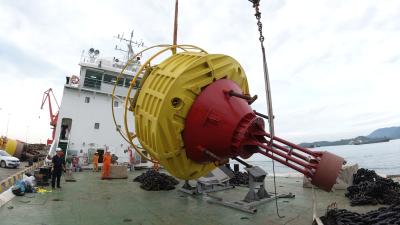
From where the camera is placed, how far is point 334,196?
7297mm

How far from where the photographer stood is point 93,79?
15.8 metres

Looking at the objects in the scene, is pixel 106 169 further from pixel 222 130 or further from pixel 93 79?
pixel 222 130

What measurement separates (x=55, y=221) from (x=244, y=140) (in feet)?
12.5

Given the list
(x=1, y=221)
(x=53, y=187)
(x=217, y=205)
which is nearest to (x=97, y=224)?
(x=1, y=221)

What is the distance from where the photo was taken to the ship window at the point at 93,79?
15.6m

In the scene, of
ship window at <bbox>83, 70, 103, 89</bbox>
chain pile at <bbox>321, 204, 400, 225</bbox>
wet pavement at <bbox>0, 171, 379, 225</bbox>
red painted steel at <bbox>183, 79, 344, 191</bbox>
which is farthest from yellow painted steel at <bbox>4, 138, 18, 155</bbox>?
chain pile at <bbox>321, 204, 400, 225</bbox>

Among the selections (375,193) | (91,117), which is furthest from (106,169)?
(375,193)

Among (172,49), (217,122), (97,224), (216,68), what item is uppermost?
(172,49)

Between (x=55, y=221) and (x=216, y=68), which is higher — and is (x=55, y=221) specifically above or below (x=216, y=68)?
below

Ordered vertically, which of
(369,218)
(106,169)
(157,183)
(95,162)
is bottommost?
(369,218)

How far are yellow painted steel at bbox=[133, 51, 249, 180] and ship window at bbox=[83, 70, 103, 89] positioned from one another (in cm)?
1196

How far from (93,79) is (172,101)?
13.1 metres

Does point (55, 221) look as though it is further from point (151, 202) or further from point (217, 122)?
point (217, 122)

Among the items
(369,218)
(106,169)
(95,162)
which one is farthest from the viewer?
(95,162)
